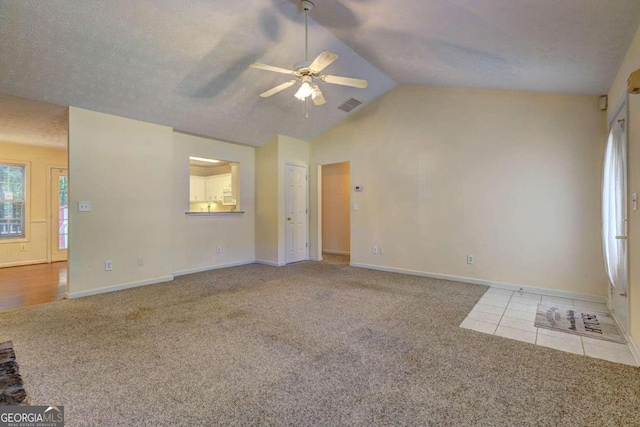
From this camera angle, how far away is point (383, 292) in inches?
159

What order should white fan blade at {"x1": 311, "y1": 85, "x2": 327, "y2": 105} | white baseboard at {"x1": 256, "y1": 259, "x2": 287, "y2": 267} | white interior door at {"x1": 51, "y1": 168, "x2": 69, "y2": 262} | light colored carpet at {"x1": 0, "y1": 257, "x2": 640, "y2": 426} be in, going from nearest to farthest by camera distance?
1. light colored carpet at {"x1": 0, "y1": 257, "x2": 640, "y2": 426}
2. white fan blade at {"x1": 311, "y1": 85, "x2": 327, "y2": 105}
3. white baseboard at {"x1": 256, "y1": 259, "x2": 287, "y2": 267}
4. white interior door at {"x1": 51, "y1": 168, "x2": 69, "y2": 262}

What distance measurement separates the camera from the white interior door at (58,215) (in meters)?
6.41

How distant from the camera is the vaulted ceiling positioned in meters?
2.39

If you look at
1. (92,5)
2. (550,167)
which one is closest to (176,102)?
(92,5)

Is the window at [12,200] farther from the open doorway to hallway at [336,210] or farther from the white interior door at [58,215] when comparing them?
the open doorway to hallway at [336,210]

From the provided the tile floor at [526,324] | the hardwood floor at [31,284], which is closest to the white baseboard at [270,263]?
the hardwood floor at [31,284]

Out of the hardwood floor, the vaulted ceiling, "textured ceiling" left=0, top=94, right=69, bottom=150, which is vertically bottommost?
the hardwood floor

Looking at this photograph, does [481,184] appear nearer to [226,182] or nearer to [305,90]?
[305,90]

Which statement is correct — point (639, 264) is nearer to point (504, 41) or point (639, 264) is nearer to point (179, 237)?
point (504, 41)

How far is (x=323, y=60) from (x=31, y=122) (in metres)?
4.49

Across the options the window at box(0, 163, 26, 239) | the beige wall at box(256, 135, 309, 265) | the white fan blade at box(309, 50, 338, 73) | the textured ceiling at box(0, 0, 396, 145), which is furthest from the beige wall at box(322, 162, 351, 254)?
the window at box(0, 163, 26, 239)

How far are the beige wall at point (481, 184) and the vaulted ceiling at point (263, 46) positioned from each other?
0.40 metres

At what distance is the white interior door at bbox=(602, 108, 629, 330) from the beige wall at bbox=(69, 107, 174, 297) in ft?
17.6

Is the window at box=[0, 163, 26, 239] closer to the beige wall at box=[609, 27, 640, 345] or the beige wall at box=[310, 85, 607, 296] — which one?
the beige wall at box=[310, 85, 607, 296]
